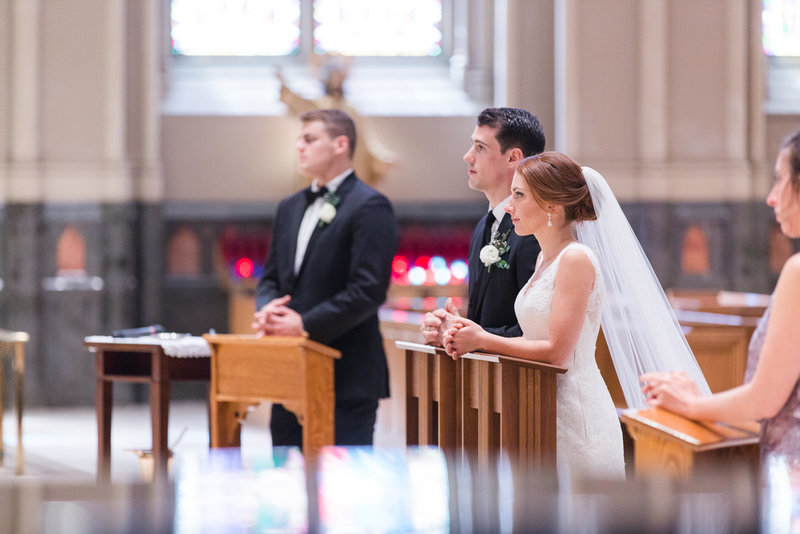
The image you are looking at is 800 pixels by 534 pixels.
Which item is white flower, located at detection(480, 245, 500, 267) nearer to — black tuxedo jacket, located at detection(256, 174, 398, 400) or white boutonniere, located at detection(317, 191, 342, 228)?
black tuxedo jacket, located at detection(256, 174, 398, 400)

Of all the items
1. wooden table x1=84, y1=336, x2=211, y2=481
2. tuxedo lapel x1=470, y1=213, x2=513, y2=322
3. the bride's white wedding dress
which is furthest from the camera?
wooden table x1=84, y1=336, x2=211, y2=481

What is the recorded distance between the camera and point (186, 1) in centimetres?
1255

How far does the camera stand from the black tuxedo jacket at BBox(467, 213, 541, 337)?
3617mm

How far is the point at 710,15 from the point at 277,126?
4.62 m

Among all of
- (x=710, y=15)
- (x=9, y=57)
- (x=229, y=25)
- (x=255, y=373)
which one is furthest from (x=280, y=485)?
(x=229, y=25)

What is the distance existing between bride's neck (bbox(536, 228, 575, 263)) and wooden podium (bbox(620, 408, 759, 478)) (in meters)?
0.73

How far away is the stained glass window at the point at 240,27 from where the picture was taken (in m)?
12.6

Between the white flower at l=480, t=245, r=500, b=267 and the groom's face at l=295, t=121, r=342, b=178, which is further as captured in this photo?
the groom's face at l=295, t=121, r=342, b=178

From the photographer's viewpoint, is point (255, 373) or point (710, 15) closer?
point (255, 373)

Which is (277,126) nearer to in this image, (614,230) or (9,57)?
(9,57)

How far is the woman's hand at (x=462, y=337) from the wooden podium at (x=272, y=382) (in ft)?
2.66

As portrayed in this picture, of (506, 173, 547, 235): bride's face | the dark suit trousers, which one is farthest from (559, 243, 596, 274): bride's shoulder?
the dark suit trousers

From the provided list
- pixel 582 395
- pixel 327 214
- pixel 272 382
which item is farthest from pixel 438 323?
pixel 327 214

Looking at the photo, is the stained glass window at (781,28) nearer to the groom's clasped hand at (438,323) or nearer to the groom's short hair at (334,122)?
the groom's short hair at (334,122)
